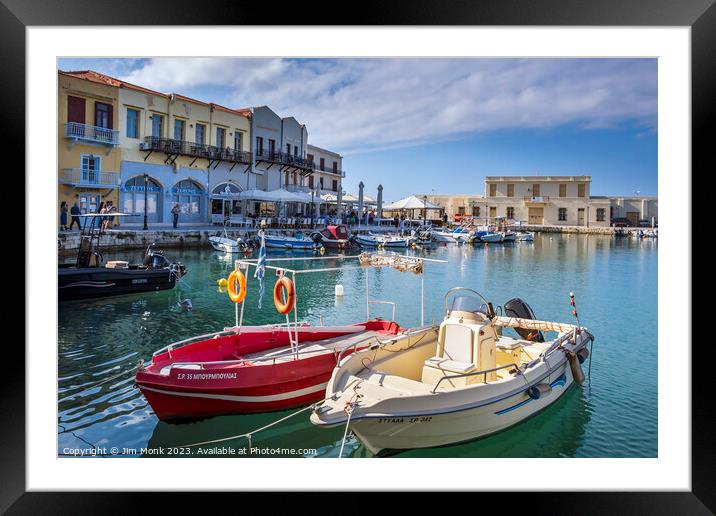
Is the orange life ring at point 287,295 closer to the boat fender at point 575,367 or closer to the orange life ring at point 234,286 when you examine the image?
the orange life ring at point 234,286

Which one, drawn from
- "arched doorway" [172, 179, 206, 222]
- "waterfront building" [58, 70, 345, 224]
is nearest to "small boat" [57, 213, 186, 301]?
"waterfront building" [58, 70, 345, 224]

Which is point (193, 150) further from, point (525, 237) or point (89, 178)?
point (525, 237)

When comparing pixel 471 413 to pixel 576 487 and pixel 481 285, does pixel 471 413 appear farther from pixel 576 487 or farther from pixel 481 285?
pixel 481 285

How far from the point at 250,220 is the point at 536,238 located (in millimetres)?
20722

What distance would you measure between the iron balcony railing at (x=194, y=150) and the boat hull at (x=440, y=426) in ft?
51.1

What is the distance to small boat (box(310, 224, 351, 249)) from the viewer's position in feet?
76.9

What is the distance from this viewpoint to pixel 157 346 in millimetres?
7684

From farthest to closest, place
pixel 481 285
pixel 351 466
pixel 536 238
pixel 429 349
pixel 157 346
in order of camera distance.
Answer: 1. pixel 536 238
2. pixel 481 285
3. pixel 157 346
4. pixel 429 349
5. pixel 351 466

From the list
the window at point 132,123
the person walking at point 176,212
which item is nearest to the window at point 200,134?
the window at point 132,123

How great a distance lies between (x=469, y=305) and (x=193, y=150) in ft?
51.9

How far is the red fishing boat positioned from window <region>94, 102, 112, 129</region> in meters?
11.9

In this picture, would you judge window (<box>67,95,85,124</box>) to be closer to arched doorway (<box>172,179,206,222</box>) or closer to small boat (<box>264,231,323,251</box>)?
arched doorway (<box>172,179,206,222</box>)

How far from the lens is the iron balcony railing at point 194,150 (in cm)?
1733
